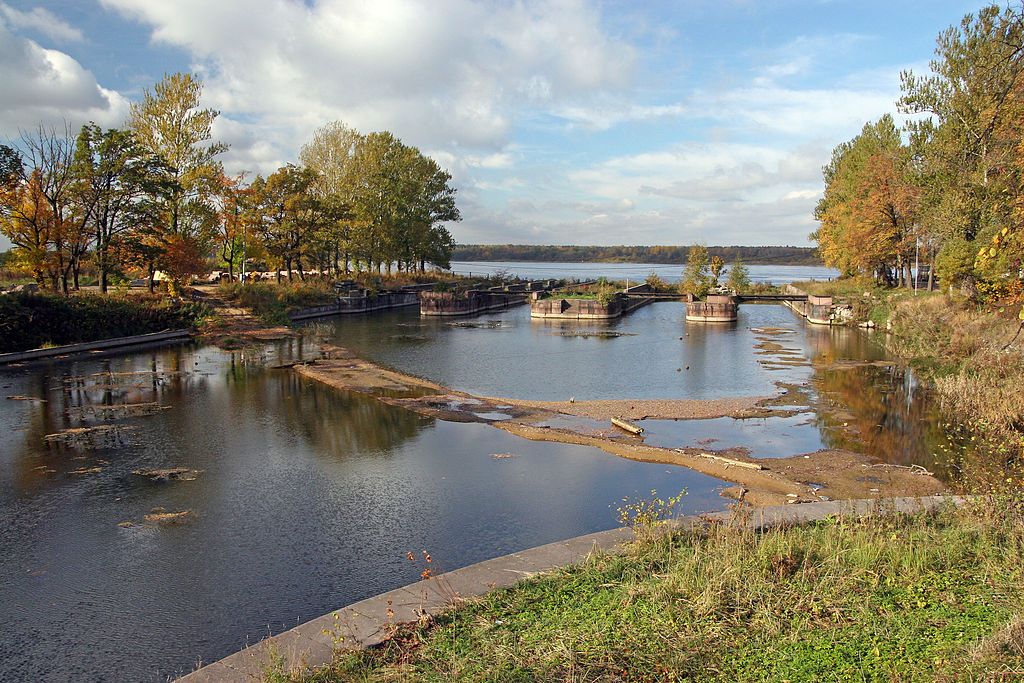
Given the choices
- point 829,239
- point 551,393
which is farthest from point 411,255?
point 551,393

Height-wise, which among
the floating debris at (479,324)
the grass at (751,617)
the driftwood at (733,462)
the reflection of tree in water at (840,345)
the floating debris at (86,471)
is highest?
the grass at (751,617)

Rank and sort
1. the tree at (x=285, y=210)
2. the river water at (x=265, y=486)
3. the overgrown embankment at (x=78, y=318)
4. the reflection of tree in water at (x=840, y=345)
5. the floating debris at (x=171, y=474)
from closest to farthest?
the river water at (x=265, y=486)
the floating debris at (x=171, y=474)
the overgrown embankment at (x=78, y=318)
the reflection of tree in water at (x=840, y=345)
the tree at (x=285, y=210)

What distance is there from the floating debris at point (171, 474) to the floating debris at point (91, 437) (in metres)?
2.26

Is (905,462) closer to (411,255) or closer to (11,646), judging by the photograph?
(11,646)

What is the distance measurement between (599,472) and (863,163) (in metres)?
49.6

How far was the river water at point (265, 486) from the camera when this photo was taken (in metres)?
6.61

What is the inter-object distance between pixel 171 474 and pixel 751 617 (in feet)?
31.2

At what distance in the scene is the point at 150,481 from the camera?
10758 millimetres

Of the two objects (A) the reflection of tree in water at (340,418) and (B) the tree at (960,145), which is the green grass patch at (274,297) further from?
(B) the tree at (960,145)

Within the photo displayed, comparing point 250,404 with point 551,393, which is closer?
point 250,404

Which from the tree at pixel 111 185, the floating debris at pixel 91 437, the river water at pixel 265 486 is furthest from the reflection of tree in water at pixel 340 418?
the tree at pixel 111 185

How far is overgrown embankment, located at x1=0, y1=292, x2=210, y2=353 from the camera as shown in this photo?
931 inches

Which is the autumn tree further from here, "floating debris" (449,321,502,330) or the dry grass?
the dry grass

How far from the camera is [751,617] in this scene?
5.30m
